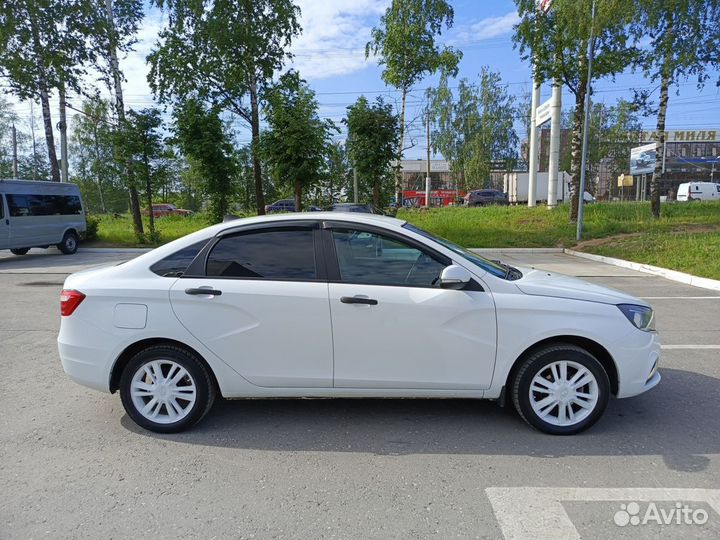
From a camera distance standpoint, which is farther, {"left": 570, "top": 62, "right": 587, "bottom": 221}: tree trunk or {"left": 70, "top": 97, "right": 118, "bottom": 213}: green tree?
{"left": 70, "top": 97, "right": 118, "bottom": 213}: green tree

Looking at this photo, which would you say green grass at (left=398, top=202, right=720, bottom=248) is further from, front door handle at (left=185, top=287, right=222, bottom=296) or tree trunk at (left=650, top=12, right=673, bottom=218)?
front door handle at (left=185, top=287, right=222, bottom=296)

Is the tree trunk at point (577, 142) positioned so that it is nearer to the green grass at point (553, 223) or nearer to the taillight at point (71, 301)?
the green grass at point (553, 223)

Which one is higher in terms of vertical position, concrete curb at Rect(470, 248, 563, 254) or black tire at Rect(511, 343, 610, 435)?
black tire at Rect(511, 343, 610, 435)

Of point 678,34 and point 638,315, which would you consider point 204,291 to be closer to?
point 638,315

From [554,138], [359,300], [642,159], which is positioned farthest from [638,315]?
[642,159]

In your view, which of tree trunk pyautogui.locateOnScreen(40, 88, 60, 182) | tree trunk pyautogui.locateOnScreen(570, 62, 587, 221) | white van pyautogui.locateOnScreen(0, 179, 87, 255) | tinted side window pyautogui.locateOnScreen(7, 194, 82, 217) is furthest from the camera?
tree trunk pyautogui.locateOnScreen(40, 88, 60, 182)

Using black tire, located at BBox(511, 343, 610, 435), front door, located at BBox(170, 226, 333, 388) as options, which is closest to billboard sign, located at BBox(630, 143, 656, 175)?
black tire, located at BBox(511, 343, 610, 435)

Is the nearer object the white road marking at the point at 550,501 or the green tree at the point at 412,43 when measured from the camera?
the white road marking at the point at 550,501

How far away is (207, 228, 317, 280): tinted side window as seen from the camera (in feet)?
11.9

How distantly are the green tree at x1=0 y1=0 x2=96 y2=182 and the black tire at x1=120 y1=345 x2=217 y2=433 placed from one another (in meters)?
21.5

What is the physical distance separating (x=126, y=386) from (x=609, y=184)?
3006 inches

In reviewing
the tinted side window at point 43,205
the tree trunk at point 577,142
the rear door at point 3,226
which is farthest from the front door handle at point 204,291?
the tree trunk at point 577,142

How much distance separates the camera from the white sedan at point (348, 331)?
3.46 m

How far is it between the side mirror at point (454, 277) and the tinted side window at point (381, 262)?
14 cm
